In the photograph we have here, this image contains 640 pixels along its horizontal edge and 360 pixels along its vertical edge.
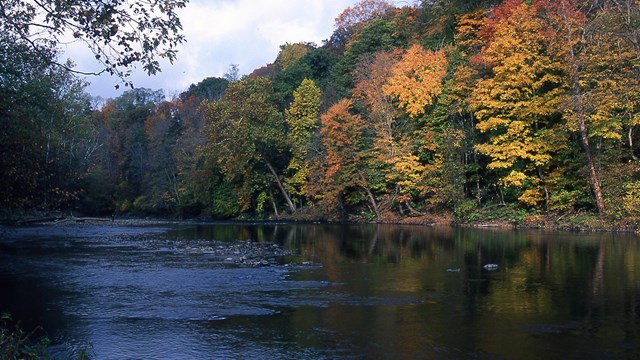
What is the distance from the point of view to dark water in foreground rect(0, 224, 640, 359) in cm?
1131

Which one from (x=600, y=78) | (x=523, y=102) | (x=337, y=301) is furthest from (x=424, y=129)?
(x=337, y=301)

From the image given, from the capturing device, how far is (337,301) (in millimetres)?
15578

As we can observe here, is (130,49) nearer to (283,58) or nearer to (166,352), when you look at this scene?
(166,352)

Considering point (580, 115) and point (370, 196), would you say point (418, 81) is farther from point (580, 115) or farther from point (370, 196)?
point (580, 115)

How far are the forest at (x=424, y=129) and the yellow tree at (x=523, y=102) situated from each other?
0.11m

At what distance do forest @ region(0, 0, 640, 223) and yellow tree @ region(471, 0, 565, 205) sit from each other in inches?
4.5

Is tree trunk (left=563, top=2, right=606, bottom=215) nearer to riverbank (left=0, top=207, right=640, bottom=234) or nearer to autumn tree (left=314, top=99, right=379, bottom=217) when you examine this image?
riverbank (left=0, top=207, right=640, bottom=234)

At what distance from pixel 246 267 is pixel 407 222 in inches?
1151

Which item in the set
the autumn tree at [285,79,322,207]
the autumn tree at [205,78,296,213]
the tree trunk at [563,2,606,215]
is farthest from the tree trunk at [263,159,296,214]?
the tree trunk at [563,2,606,215]

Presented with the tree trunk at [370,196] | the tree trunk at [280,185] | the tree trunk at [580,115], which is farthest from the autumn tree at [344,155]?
the tree trunk at [580,115]

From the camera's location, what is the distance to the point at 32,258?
2617 cm

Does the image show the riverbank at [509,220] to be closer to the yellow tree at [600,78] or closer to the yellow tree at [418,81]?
the yellow tree at [600,78]

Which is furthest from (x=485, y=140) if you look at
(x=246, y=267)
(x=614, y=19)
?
(x=246, y=267)

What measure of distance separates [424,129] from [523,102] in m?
10.3
